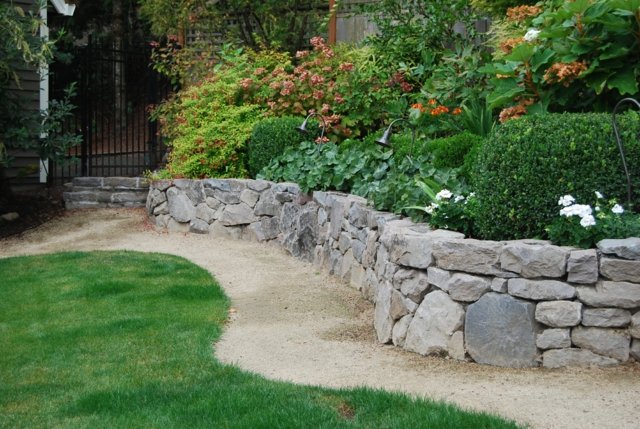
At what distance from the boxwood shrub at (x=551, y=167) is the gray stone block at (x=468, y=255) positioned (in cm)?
32

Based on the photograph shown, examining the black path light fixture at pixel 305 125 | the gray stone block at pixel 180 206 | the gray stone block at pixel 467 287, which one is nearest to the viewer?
the gray stone block at pixel 467 287

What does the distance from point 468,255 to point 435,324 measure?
487mm

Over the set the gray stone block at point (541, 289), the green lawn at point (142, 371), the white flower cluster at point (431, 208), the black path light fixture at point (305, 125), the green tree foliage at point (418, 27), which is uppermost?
the green tree foliage at point (418, 27)

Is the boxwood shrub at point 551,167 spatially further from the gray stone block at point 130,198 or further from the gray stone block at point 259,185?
the gray stone block at point 130,198

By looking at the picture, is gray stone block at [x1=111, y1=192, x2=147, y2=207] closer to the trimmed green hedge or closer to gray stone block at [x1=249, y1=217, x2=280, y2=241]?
gray stone block at [x1=249, y1=217, x2=280, y2=241]

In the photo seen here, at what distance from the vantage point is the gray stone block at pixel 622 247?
193 inches

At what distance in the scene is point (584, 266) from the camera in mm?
4984

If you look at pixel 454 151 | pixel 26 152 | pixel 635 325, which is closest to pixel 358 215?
pixel 454 151

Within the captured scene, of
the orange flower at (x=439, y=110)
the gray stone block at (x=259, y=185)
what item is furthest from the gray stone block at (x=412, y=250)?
the gray stone block at (x=259, y=185)

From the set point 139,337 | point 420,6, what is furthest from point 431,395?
point 420,6

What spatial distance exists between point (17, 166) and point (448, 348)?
8.67m

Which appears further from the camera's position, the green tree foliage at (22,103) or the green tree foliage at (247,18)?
the green tree foliage at (247,18)

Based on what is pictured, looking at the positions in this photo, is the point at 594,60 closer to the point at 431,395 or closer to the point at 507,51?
the point at 507,51

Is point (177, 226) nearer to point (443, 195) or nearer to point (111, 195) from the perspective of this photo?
point (111, 195)
